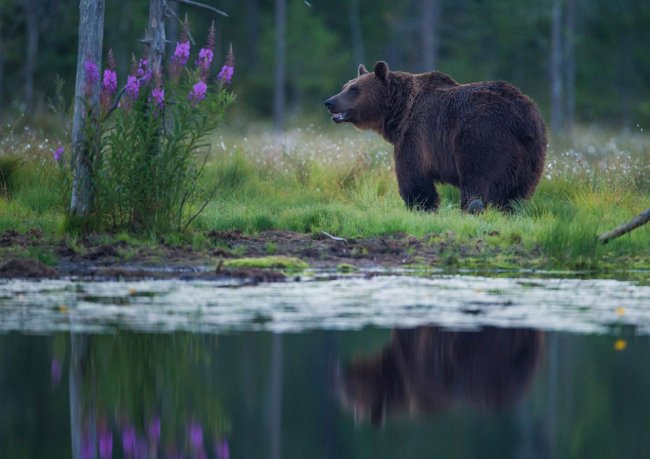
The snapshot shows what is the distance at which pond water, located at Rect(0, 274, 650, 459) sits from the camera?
18.0 ft

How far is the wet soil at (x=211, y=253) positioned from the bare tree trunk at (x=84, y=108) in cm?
53

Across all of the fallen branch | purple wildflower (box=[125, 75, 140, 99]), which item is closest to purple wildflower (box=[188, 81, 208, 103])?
purple wildflower (box=[125, 75, 140, 99])

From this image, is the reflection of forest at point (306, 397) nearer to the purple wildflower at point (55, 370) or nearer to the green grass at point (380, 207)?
the purple wildflower at point (55, 370)

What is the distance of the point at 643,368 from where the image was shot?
6750mm

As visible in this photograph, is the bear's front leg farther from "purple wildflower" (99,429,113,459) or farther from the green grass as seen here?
"purple wildflower" (99,429,113,459)

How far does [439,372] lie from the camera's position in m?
6.68

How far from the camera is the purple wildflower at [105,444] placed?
5254 mm

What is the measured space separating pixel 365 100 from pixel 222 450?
31.6 ft

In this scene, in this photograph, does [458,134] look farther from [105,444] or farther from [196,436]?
[105,444]

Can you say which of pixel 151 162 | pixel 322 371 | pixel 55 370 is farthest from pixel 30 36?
pixel 322 371

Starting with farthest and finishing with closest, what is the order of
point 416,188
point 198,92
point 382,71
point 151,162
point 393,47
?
point 393,47 → point 382,71 → point 416,188 → point 151,162 → point 198,92

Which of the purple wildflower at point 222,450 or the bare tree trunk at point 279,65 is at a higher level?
the bare tree trunk at point 279,65

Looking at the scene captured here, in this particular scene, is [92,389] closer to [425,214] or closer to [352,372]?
[352,372]

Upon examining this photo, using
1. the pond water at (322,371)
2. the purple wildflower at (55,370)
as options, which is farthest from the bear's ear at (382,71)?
the purple wildflower at (55,370)
